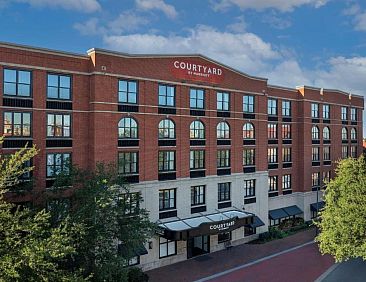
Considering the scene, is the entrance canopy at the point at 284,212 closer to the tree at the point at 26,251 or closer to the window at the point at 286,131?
the window at the point at 286,131

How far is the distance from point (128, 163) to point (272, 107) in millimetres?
20634

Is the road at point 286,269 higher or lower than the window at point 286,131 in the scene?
lower

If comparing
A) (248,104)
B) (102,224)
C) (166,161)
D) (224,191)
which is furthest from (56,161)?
(248,104)

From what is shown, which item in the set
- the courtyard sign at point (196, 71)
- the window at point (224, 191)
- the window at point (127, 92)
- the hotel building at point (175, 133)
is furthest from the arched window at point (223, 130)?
the window at point (127, 92)

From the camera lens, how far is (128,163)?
29.1 meters

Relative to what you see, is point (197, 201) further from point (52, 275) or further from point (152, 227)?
point (52, 275)

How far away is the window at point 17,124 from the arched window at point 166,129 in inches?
421

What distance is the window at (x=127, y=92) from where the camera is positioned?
28703 millimetres

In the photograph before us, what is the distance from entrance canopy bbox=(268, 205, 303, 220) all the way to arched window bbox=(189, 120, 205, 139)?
1413cm

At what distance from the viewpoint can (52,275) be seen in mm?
15375

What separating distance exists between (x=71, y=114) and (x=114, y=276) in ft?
40.5

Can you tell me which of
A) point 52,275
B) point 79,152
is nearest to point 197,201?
point 79,152

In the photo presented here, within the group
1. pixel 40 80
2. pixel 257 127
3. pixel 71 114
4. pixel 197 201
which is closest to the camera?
pixel 40 80

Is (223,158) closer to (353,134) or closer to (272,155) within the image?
(272,155)
